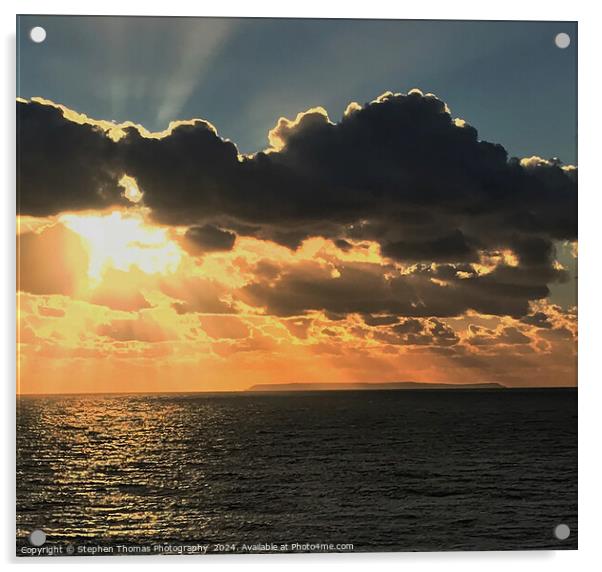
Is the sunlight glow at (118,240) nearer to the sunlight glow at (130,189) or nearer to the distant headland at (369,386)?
the sunlight glow at (130,189)

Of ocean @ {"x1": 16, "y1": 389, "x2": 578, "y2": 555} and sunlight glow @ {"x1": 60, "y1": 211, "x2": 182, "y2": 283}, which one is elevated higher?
sunlight glow @ {"x1": 60, "y1": 211, "x2": 182, "y2": 283}

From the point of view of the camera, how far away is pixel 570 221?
7734 millimetres

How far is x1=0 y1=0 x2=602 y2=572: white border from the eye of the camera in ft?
23.0

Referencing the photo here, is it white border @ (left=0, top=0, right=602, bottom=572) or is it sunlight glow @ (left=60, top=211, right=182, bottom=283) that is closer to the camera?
white border @ (left=0, top=0, right=602, bottom=572)

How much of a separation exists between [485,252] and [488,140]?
1.23 metres

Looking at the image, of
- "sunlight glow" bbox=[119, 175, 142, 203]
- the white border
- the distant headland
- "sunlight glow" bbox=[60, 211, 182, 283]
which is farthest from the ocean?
"sunlight glow" bbox=[119, 175, 142, 203]

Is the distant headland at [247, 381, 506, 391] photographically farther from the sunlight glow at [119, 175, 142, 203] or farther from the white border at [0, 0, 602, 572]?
the sunlight glow at [119, 175, 142, 203]

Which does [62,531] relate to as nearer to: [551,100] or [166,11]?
[166,11]

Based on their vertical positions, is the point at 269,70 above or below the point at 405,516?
above
